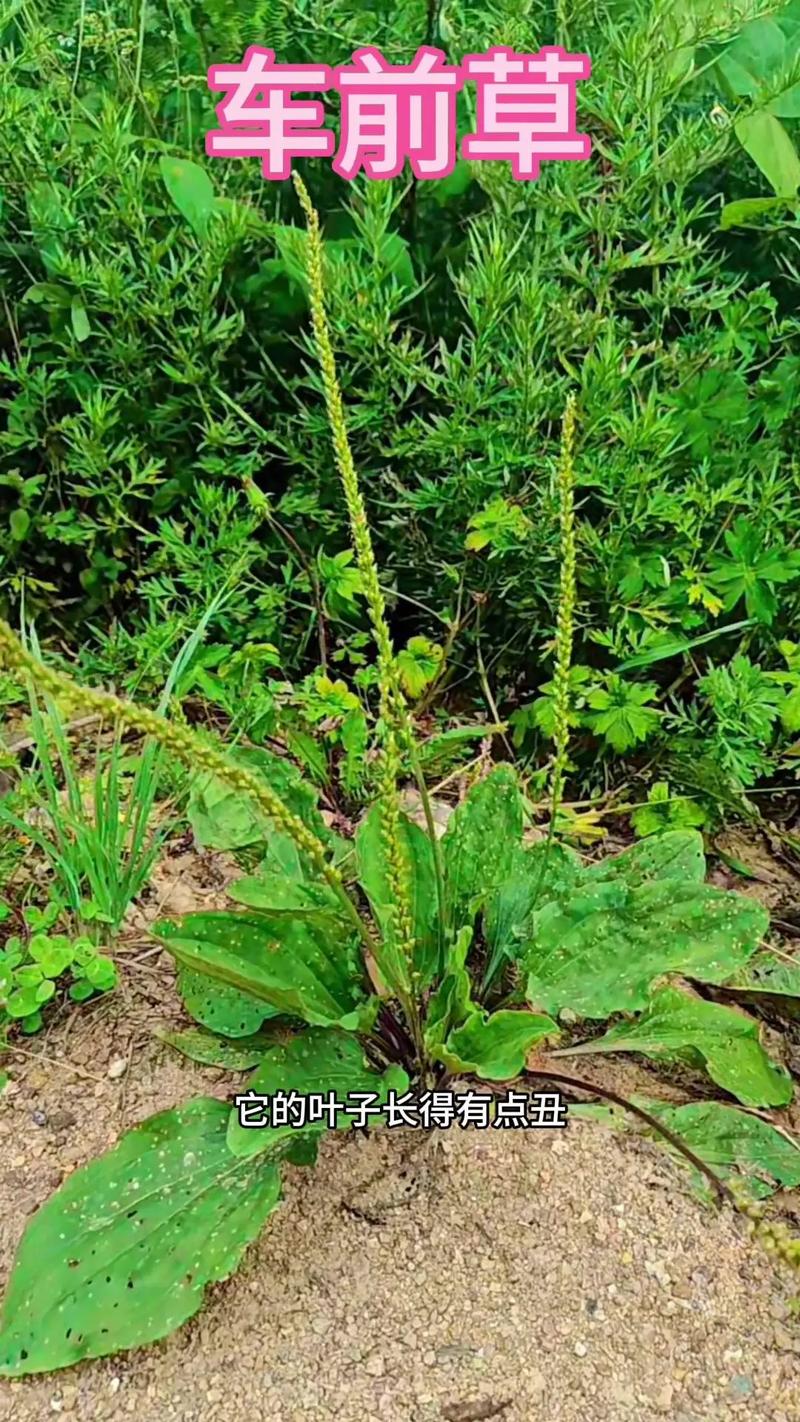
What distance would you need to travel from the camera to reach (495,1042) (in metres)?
1.44

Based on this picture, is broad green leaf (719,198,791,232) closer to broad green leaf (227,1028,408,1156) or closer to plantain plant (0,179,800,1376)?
plantain plant (0,179,800,1376)

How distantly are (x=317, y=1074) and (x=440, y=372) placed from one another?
4.67 ft

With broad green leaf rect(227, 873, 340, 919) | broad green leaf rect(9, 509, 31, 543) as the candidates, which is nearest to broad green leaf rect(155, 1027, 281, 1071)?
broad green leaf rect(227, 873, 340, 919)

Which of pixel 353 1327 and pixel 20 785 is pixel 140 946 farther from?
pixel 353 1327

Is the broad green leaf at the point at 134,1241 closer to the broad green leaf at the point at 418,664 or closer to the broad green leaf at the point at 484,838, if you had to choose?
the broad green leaf at the point at 484,838

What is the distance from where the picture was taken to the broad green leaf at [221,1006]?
1.58 meters

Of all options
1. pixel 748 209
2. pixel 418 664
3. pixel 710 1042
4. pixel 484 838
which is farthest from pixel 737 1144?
pixel 748 209

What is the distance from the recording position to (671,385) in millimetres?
2084

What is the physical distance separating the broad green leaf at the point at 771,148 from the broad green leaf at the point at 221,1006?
1.52 metres

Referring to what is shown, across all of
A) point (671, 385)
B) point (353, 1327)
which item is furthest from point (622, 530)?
point (353, 1327)

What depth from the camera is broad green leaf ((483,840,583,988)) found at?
5.44 feet

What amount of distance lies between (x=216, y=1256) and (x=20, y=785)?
90 centimetres

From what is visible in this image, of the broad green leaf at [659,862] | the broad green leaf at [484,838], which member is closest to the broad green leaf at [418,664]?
the broad green leaf at [484,838]

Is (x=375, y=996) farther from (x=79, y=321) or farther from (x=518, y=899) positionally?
(x=79, y=321)
